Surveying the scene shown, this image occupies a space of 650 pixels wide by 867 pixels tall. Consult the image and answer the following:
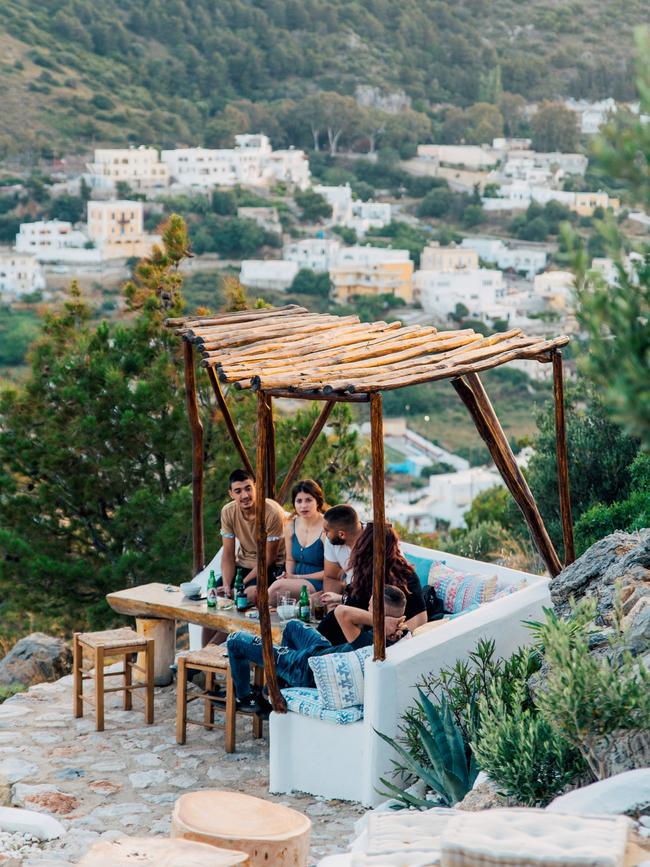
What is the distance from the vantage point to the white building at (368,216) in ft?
270

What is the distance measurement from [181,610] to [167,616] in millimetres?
149

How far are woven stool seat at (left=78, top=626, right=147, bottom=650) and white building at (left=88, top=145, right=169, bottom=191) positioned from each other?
77.2 m

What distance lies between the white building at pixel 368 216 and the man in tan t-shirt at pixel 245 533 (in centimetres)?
7719

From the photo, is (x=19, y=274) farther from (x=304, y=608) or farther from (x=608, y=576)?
(x=608, y=576)

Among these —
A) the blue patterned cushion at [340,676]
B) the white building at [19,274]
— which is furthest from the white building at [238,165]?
the blue patterned cushion at [340,676]

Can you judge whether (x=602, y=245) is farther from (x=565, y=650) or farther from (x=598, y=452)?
(x=598, y=452)

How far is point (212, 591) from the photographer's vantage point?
19.0 feet

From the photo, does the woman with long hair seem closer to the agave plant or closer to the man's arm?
the agave plant

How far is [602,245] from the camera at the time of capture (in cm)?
322

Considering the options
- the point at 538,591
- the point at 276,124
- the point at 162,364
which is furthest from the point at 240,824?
the point at 276,124

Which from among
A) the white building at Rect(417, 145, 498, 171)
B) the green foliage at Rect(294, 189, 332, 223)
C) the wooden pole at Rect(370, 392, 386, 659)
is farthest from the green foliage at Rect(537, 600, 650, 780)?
the white building at Rect(417, 145, 498, 171)

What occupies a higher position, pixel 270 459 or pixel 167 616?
pixel 270 459

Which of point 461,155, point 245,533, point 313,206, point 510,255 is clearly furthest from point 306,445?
point 461,155

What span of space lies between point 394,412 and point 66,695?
51.0 metres
